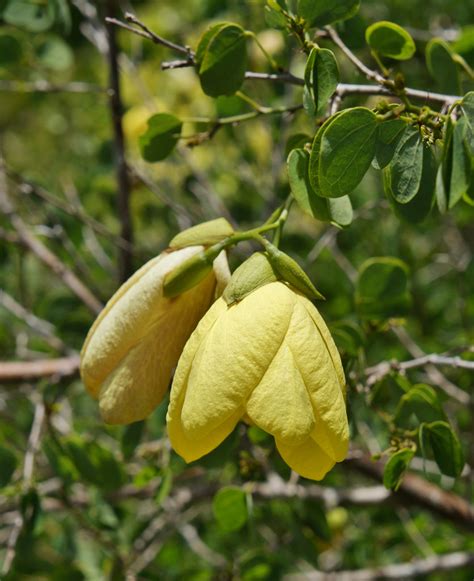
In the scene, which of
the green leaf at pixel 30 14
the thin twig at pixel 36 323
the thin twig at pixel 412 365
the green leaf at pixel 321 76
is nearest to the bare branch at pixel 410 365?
the thin twig at pixel 412 365

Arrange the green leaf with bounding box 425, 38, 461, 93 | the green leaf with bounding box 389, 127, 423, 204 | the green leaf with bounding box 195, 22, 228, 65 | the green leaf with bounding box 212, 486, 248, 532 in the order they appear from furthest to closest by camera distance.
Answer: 1. the green leaf with bounding box 212, 486, 248, 532
2. the green leaf with bounding box 425, 38, 461, 93
3. the green leaf with bounding box 195, 22, 228, 65
4. the green leaf with bounding box 389, 127, 423, 204

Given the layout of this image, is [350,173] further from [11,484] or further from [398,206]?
[11,484]

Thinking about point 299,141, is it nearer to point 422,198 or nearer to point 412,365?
point 422,198

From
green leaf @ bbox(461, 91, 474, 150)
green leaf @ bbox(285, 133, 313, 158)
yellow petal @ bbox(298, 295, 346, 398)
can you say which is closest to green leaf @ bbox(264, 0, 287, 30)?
green leaf @ bbox(285, 133, 313, 158)

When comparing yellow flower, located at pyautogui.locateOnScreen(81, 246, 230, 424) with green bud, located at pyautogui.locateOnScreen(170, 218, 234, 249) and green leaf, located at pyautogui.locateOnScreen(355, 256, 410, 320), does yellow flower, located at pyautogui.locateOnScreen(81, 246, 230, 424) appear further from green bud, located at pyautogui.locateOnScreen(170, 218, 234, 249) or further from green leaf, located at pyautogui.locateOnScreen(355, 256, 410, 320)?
green leaf, located at pyautogui.locateOnScreen(355, 256, 410, 320)

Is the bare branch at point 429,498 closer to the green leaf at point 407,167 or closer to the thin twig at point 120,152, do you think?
the thin twig at point 120,152

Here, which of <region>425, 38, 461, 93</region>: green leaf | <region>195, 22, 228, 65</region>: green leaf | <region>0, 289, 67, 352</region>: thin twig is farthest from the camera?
<region>0, 289, 67, 352</region>: thin twig

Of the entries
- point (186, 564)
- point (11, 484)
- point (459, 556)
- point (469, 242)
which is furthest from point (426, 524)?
point (11, 484)
